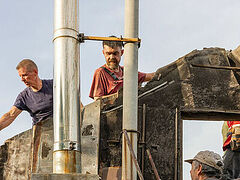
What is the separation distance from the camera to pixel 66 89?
27.1ft

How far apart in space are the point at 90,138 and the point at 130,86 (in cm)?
124

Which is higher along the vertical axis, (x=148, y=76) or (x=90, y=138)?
(x=148, y=76)

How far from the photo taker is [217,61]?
1071cm

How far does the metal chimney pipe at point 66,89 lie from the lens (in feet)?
26.1

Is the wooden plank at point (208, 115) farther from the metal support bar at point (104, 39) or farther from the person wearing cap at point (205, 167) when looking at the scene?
the person wearing cap at point (205, 167)

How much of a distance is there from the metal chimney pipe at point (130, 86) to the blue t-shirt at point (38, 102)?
156 centimetres

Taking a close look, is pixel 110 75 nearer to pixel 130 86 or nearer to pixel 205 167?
pixel 130 86

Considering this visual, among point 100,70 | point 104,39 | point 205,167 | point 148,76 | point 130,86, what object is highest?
point 104,39

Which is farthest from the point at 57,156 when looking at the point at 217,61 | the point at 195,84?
A: the point at 217,61

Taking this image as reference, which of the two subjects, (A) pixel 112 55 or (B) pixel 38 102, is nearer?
(B) pixel 38 102

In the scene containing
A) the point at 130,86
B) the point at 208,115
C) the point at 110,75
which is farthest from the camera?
the point at 110,75

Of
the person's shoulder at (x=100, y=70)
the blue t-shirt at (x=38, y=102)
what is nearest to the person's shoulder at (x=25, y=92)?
the blue t-shirt at (x=38, y=102)

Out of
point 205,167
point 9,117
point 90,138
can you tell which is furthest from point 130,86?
point 205,167

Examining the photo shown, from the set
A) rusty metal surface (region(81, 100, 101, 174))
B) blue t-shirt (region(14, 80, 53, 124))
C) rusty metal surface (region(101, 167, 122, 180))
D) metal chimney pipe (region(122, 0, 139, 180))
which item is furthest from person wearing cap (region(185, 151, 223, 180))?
blue t-shirt (region(14, 80, 53, 124))
